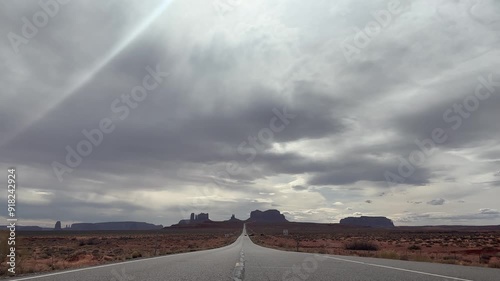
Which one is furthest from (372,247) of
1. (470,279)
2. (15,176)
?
(15,176)

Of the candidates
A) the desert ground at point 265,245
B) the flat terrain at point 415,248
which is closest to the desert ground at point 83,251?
the desert ground at point 265,245

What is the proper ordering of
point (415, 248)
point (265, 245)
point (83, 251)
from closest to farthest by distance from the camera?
point (83, 251) < point (415, 248) < point (265, 245)

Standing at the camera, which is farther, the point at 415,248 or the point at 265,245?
the point at 265,245

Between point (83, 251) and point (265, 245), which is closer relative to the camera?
point (83, 251)


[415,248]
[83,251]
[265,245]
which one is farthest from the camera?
[265,245]

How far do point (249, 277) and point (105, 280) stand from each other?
360 cm

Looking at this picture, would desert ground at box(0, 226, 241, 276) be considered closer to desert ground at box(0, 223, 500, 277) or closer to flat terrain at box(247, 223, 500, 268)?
desert ground at box(0, 223, 500, 277)

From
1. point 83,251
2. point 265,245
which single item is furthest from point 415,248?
point 83,251

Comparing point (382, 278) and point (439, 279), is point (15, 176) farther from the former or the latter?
point (439, 279)

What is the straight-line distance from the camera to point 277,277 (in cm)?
1072

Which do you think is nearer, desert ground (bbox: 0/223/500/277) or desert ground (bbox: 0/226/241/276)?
desert ground (bbox: 0/226/241/276)

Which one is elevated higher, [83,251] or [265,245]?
[265,245]

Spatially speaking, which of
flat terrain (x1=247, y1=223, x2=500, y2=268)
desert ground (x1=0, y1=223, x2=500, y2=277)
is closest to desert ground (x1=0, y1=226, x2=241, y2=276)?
desert ground (x1=0, y1=223, x2=500, y2=277)

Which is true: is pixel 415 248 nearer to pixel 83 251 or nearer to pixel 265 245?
pixel 265 245
